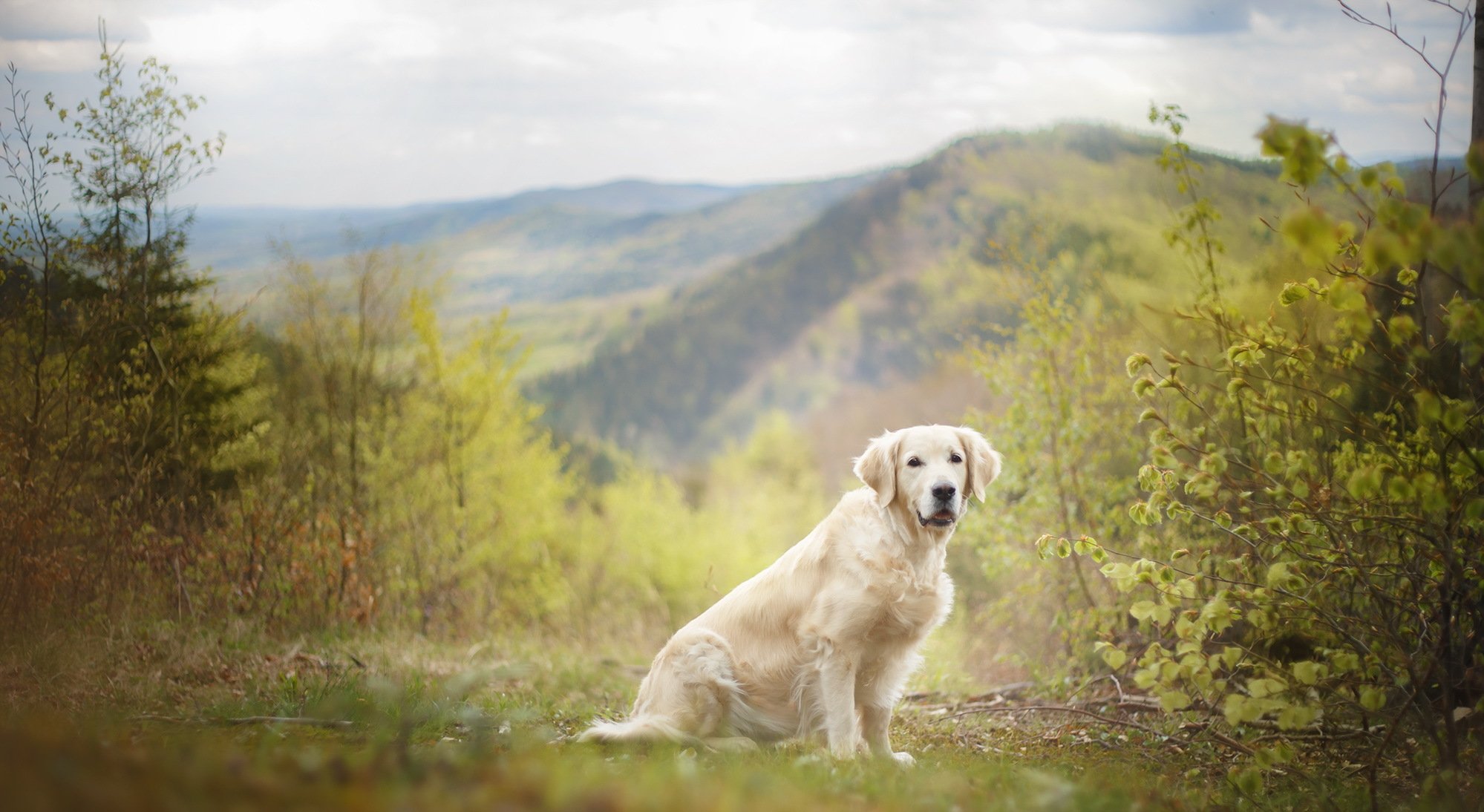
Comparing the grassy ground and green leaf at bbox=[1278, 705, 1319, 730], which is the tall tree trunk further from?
the grassy ground

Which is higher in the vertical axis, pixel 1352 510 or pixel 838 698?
pixel 1352 510

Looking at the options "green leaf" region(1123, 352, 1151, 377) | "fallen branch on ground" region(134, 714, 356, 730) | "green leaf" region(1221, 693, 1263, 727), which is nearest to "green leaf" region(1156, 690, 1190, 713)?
"green leaf" region(1221, 693, 1263, 727)

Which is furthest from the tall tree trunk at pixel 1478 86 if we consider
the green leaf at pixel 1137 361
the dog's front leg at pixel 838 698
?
the dog's front leg at pixel 838 698

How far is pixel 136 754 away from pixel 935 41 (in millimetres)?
57281

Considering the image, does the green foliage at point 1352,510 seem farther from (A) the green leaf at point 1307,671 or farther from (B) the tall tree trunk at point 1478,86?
(B) the tall tree trunk at point 1478,86

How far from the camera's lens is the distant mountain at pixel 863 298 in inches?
1511

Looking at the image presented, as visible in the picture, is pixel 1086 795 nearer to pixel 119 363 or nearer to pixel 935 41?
pixel 119 363

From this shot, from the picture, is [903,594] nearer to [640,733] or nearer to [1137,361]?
[640,733]

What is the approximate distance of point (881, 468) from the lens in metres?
4.93

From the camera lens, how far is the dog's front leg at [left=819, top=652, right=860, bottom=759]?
15.5ft

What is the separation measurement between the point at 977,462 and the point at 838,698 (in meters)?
1.52

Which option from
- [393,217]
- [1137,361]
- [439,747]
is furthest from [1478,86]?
[393,217]

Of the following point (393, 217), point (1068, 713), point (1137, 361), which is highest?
point (393, 217)

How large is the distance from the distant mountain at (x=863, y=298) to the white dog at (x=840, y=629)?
21.4 meters
